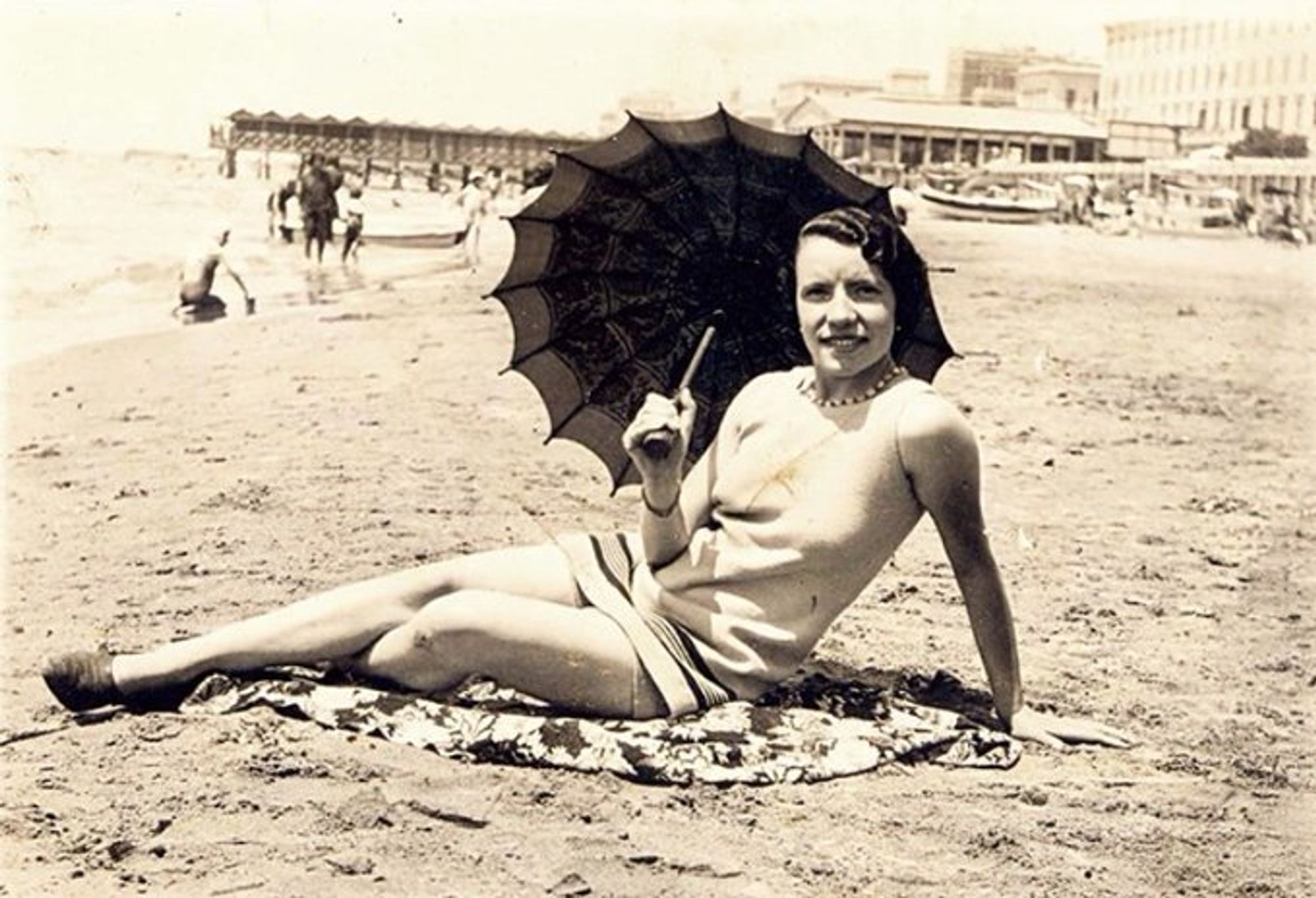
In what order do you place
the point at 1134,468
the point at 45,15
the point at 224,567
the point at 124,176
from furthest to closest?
the point at 124,176 → the point at 1134,468 → the point at 224,567 → the point at 45,15

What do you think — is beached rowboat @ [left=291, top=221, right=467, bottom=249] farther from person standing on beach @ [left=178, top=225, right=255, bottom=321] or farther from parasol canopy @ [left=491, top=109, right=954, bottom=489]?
A: parasol canopy @ [left=491, top=109, right=954, bottom=489]

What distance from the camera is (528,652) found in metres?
2.77

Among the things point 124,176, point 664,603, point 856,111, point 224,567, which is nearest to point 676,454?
point 664,603

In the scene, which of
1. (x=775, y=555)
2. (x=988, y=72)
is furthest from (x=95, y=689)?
(x=988, y=72)

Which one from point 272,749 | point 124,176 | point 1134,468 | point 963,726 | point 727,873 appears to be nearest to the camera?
point 727,873

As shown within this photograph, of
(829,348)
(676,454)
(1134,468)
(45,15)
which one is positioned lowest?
(1134,468)

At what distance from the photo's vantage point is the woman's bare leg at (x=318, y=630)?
2.84 m

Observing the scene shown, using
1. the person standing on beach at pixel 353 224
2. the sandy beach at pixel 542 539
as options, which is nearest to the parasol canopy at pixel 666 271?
the sandy beach at pixel 542 539

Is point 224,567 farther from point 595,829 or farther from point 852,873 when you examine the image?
point 852,873

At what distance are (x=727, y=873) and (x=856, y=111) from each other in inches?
871

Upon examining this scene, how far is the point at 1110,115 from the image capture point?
642 inches

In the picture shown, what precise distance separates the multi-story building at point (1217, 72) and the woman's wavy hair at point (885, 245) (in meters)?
2.17

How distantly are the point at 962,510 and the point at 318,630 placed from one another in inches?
49.0

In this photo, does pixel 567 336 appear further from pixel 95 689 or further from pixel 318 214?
pixel 318 214
